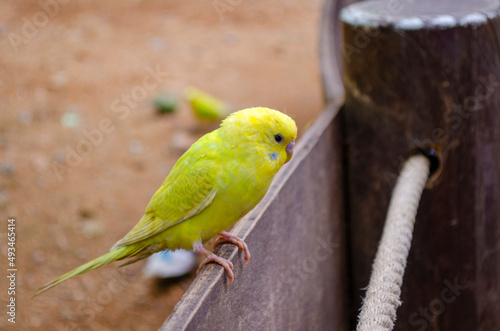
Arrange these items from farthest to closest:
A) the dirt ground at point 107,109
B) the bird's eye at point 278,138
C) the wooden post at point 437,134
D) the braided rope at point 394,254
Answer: the dirt ground at point 107,109
the wooden post at point 437,134
the bird's eye at point 278,138
the braided rope at point 394,254

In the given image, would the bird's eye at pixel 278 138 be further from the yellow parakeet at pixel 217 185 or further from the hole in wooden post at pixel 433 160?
the hole in wooden post at pixel 433 160

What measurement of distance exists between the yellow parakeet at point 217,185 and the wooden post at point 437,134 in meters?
0.73

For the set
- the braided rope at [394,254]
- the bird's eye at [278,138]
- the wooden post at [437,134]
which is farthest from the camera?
the wooden post at [437,134]

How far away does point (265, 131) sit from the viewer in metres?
1.19

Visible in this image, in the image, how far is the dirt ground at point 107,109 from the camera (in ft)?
8.55

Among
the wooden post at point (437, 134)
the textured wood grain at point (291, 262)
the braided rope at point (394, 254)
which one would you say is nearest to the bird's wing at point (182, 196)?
the textured wood grain at point (291, 262)

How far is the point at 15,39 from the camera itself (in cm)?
453

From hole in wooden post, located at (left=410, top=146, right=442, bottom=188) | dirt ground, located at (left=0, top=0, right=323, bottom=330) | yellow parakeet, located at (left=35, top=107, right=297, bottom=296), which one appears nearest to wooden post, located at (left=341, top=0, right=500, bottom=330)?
hole in wooden post, located at (left=410, top=146, right=442, bottom=188)

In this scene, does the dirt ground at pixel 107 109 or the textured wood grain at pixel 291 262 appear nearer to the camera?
the textured wood grain at pixel 291 262

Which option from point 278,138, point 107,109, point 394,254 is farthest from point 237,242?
point 107,109

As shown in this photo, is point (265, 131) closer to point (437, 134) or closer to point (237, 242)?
point (237, 242)

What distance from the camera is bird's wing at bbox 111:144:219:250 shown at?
124 cm

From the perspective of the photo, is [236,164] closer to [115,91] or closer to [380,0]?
[380,0]

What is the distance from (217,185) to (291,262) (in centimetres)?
48
